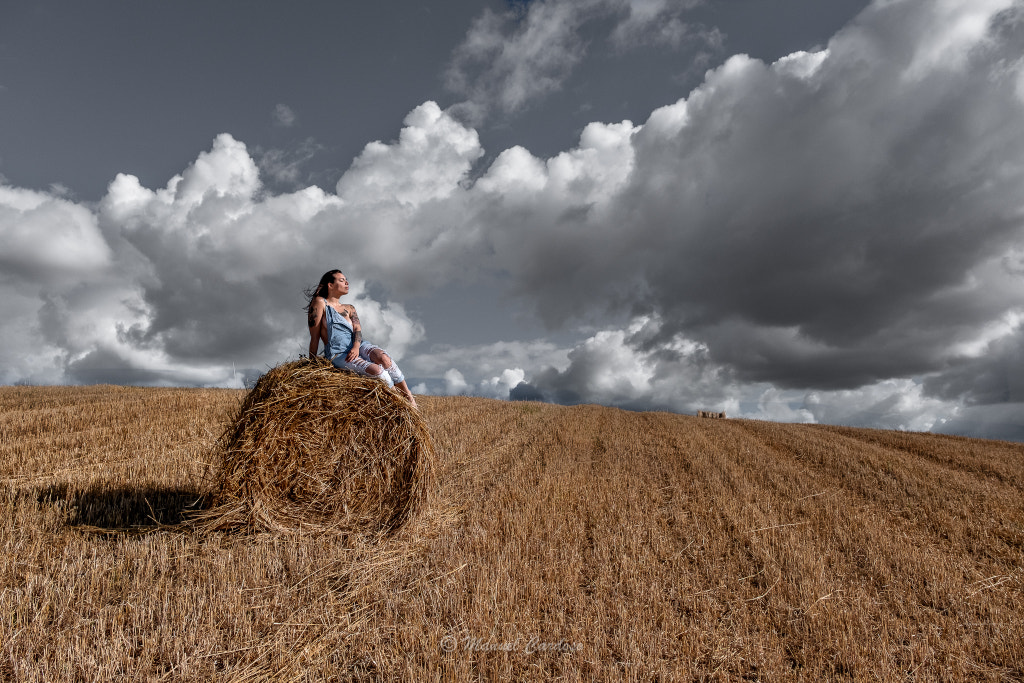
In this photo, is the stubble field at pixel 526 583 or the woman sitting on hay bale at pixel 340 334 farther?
the woman sitting on hay bale at pixel 340 334

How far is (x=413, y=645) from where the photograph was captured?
3.27 m

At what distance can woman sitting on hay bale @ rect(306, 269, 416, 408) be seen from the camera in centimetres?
594

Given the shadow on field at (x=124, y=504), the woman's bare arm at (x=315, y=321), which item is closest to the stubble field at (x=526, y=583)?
the shadow on field at (x=124, y=504)

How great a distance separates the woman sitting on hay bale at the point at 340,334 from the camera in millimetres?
5938

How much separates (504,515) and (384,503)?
132cm

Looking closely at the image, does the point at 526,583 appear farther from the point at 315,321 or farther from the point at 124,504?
the point at 124,504

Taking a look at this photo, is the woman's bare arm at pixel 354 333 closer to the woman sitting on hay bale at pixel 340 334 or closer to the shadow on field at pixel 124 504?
the woman sitting on hay bale at pixel 340 334

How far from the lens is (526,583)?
13.6ft

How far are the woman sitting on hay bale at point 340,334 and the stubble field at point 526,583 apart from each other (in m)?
1.62

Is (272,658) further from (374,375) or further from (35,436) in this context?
(35,436)

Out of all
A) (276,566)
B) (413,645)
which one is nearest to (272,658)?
(413,645)

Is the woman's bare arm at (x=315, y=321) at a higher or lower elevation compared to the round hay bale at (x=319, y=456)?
higher

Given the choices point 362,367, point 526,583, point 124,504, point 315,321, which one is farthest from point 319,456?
point 526,583

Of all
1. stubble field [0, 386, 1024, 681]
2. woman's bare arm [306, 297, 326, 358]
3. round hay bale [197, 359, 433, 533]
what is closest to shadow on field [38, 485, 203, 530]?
stubble field [0, 386, 1024, 681]
